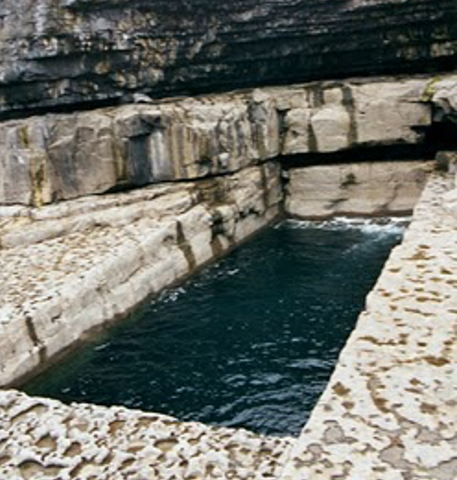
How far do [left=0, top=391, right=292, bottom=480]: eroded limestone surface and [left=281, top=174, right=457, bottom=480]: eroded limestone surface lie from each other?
1823mm

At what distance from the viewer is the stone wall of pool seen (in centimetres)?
866

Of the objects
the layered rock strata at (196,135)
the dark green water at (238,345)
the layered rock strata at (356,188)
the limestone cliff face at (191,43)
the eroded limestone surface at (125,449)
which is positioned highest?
Answer: the limestone cliff face at (191,43)

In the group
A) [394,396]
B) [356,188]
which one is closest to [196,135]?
A: [356,188]

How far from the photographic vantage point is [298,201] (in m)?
31.8

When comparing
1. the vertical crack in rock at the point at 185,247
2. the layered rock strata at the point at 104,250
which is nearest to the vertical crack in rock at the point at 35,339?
the layered rock strata at the point at 104,250

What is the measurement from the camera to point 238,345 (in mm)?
17594

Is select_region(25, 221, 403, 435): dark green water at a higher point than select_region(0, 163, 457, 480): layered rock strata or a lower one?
lower

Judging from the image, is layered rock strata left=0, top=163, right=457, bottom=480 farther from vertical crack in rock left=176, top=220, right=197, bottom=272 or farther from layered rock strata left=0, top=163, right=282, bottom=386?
vertical crack in rock left=176, top=220, right=197, bottom=272

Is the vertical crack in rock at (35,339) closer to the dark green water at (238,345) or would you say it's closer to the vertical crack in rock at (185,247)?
the dark green water at (238,345)

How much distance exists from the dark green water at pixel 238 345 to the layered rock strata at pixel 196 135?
19.6 feet

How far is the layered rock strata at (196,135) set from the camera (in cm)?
2697

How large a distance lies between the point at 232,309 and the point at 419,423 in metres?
12.4

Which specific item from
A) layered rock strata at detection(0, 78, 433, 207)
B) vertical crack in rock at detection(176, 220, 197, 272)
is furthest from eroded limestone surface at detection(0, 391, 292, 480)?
layered rock strata at detection(0, 78, 433, 207)

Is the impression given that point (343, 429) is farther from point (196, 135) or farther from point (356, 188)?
point (356, 188)
